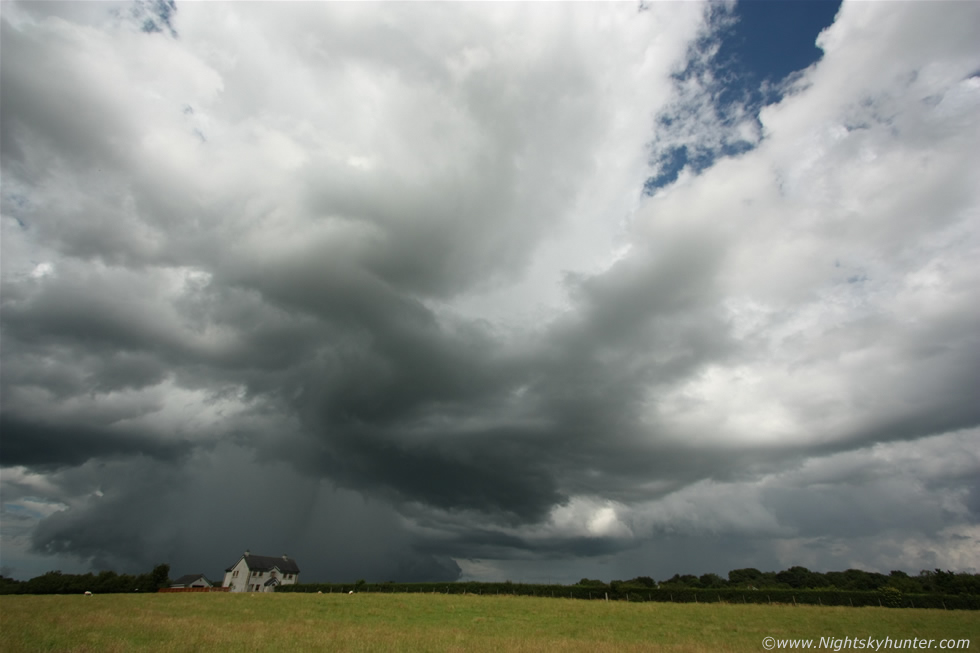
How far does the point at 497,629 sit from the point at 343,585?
76.9 meters

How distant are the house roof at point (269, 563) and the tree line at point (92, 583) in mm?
22992

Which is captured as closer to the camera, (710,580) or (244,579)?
(244,579)

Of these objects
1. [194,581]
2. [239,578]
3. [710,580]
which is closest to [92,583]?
[239,578]

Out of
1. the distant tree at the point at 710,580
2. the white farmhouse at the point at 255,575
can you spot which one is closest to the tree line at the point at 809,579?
the distant tree at the point at 710,580

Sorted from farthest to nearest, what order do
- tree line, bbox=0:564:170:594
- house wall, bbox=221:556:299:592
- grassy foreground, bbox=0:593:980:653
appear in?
house wall, bbox=221:556:299:592
tree line, bbox=0:564:170:594
grassy foreground, bbox=0:593:980:653

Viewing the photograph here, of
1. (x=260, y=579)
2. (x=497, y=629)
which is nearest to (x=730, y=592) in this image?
(x=497, y=629)

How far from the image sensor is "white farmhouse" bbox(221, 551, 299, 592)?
4963 inches

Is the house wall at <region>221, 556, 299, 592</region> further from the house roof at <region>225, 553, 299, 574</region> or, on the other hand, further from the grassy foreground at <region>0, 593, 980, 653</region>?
the grassy foreground at <region>0, 593, 980, 653</region>

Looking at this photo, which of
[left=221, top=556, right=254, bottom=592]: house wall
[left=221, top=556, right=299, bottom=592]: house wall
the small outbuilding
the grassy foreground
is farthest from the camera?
the small outbuilding

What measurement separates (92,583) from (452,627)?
361ft

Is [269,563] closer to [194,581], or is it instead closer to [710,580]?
[194,581]

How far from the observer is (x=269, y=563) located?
13738cm

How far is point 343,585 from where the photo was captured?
9800cm

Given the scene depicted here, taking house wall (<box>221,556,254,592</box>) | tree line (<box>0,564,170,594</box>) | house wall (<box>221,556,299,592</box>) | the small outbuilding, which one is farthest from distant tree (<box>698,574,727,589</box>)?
the small outbuilding
